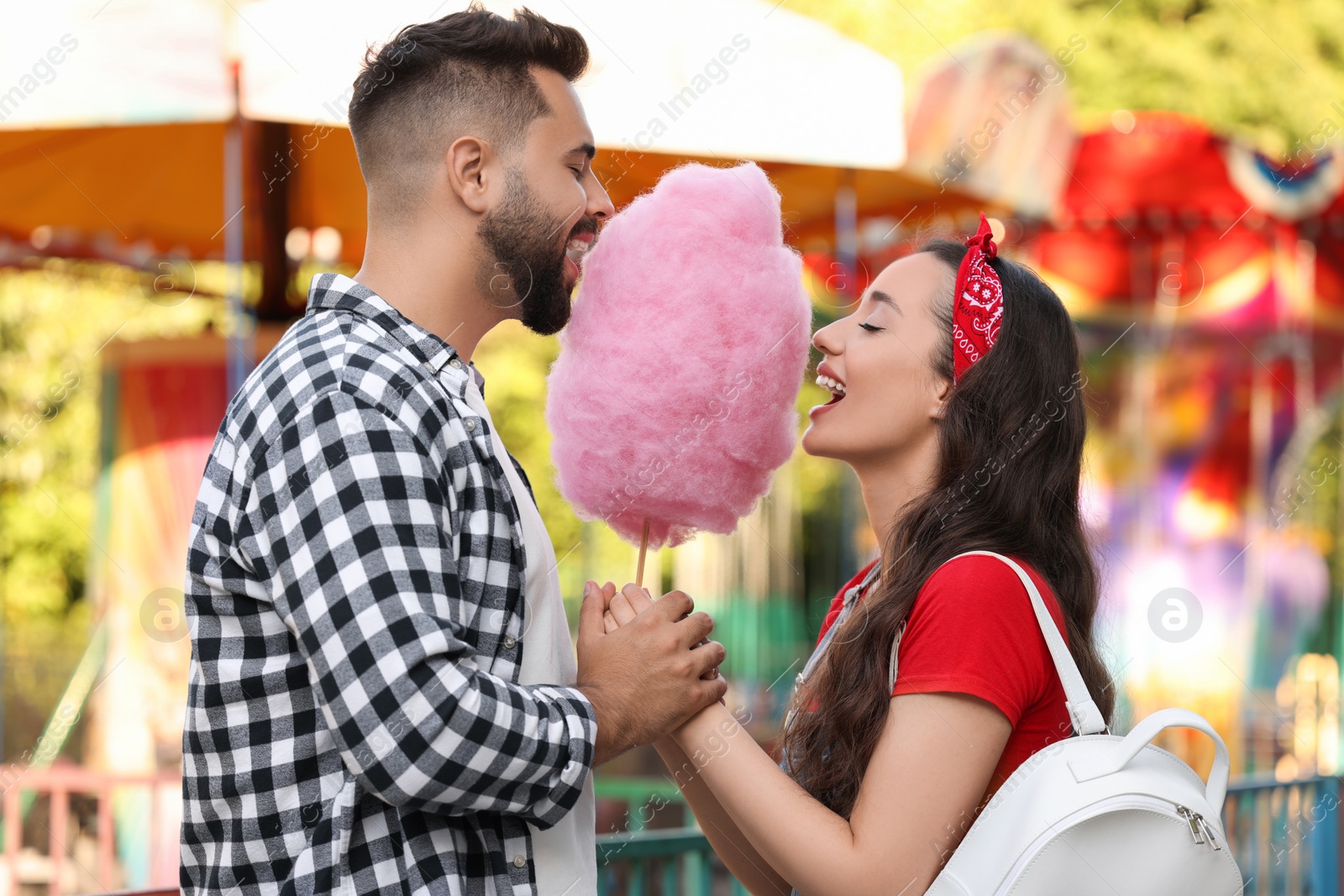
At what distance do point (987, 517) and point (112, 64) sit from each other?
3321 millimetres

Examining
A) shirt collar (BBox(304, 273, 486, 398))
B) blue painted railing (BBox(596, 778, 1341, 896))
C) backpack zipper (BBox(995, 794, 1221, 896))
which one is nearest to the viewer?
backpack zipper (BBox(995, 794, 1221, 896))

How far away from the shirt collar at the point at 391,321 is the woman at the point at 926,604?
0.50 meters

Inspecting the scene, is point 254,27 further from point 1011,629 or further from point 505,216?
point 1011,629

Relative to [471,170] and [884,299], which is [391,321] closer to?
[471,170]

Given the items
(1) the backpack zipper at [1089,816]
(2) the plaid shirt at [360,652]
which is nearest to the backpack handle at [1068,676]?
(1) the backpack zipper at [1089,816]

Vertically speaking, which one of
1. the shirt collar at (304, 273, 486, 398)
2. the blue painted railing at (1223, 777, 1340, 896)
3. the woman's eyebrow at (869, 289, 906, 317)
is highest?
the woman's eyebrow at (869, 289, 906, 317)

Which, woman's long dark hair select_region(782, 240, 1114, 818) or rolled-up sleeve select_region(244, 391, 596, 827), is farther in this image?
woman's long dark hair select_region(782, 240, 1114, 818)

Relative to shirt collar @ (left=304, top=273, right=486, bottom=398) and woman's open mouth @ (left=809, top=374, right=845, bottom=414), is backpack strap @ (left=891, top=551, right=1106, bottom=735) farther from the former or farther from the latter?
shirt collar @ (left=304, top=273, right=486, bottom=398)

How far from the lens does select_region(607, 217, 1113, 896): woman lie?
1.71 metres

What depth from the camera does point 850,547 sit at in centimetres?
893

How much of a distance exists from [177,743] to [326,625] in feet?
14.2

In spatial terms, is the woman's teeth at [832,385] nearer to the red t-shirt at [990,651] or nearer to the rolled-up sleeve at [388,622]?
the red t-shirt at [990,651]

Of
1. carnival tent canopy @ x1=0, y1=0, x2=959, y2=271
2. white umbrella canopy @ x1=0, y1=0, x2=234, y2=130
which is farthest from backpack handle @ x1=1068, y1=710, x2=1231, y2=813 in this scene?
white umbrella canopy @ x1=0, y1=0, x2=234, y2=130

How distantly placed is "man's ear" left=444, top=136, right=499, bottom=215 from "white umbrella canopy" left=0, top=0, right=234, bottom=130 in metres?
2.53
